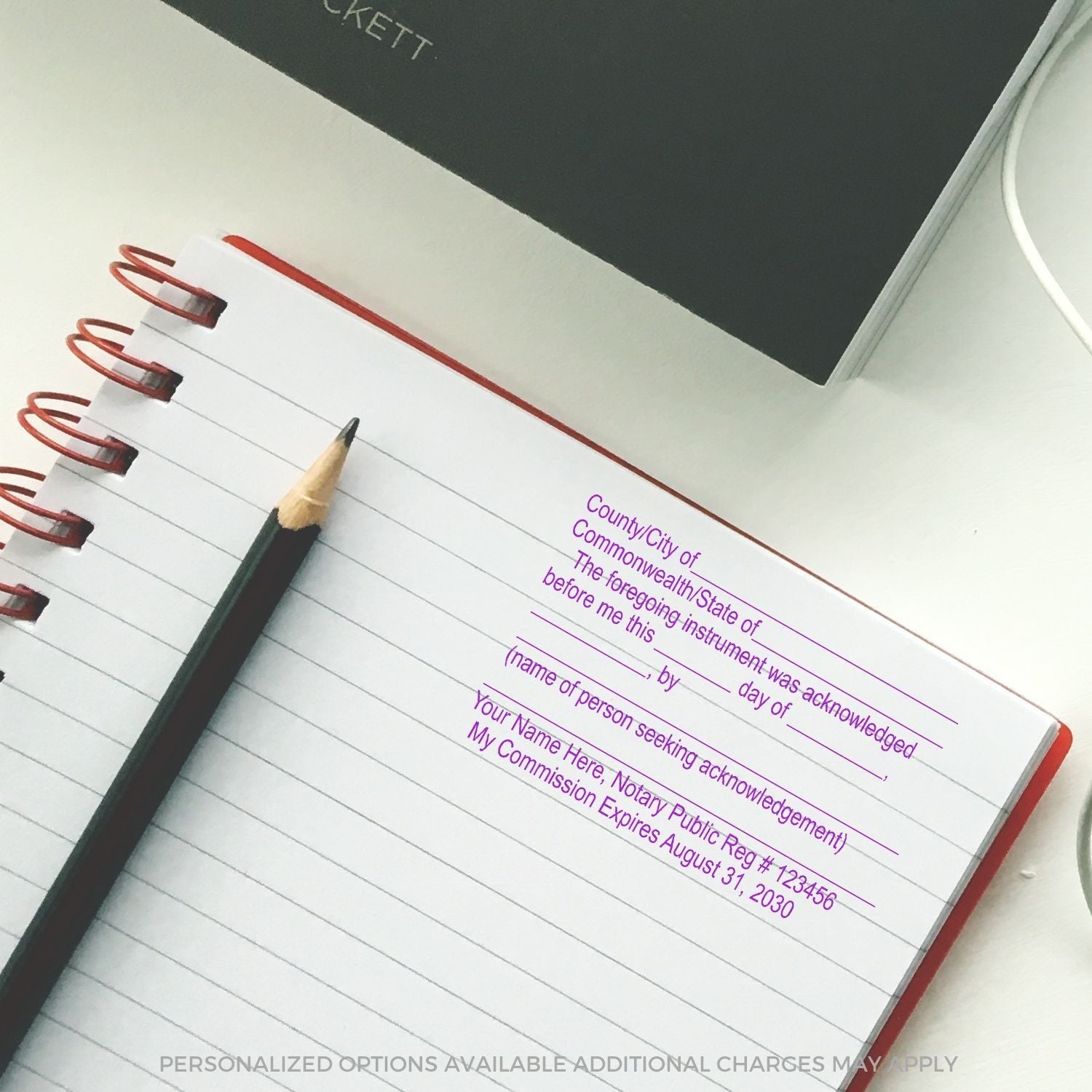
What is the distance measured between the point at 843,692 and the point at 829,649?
0.02 metres

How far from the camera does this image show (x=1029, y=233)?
0.43 meters

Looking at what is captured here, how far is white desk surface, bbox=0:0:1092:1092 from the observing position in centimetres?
44

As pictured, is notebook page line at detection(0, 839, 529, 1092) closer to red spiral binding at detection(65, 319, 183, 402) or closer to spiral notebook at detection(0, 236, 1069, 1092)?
spiral notebook at detection(0, 236, 1069, 1092)

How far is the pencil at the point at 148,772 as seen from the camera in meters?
0.42

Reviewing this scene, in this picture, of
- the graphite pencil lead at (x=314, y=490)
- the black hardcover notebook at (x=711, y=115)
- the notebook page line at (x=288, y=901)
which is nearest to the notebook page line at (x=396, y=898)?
the notebook page line at (x=288, y=901)

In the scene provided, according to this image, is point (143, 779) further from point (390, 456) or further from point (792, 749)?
point (792, 749)

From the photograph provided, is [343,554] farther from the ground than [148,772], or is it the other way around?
[343,554]

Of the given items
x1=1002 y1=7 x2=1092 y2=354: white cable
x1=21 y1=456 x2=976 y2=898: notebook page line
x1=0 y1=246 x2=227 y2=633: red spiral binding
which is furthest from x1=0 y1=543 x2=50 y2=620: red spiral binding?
x1=1002 y1=7 x2=1092 y2=354: white cable

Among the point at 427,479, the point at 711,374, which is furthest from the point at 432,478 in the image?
the point at 711,374

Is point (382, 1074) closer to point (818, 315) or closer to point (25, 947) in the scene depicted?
point (25, 947)

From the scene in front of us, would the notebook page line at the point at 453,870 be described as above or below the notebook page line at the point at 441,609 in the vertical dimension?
below

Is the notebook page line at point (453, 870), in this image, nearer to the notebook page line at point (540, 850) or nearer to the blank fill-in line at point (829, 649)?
the notebook page line at point (540, 850)

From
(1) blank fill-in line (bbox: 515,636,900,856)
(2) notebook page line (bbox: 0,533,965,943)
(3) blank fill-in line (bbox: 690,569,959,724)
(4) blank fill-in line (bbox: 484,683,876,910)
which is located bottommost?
(2) notebook page line (bbox: 0,533,965,943)

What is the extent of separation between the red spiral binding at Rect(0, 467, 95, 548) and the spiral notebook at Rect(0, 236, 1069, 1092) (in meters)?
0.03
